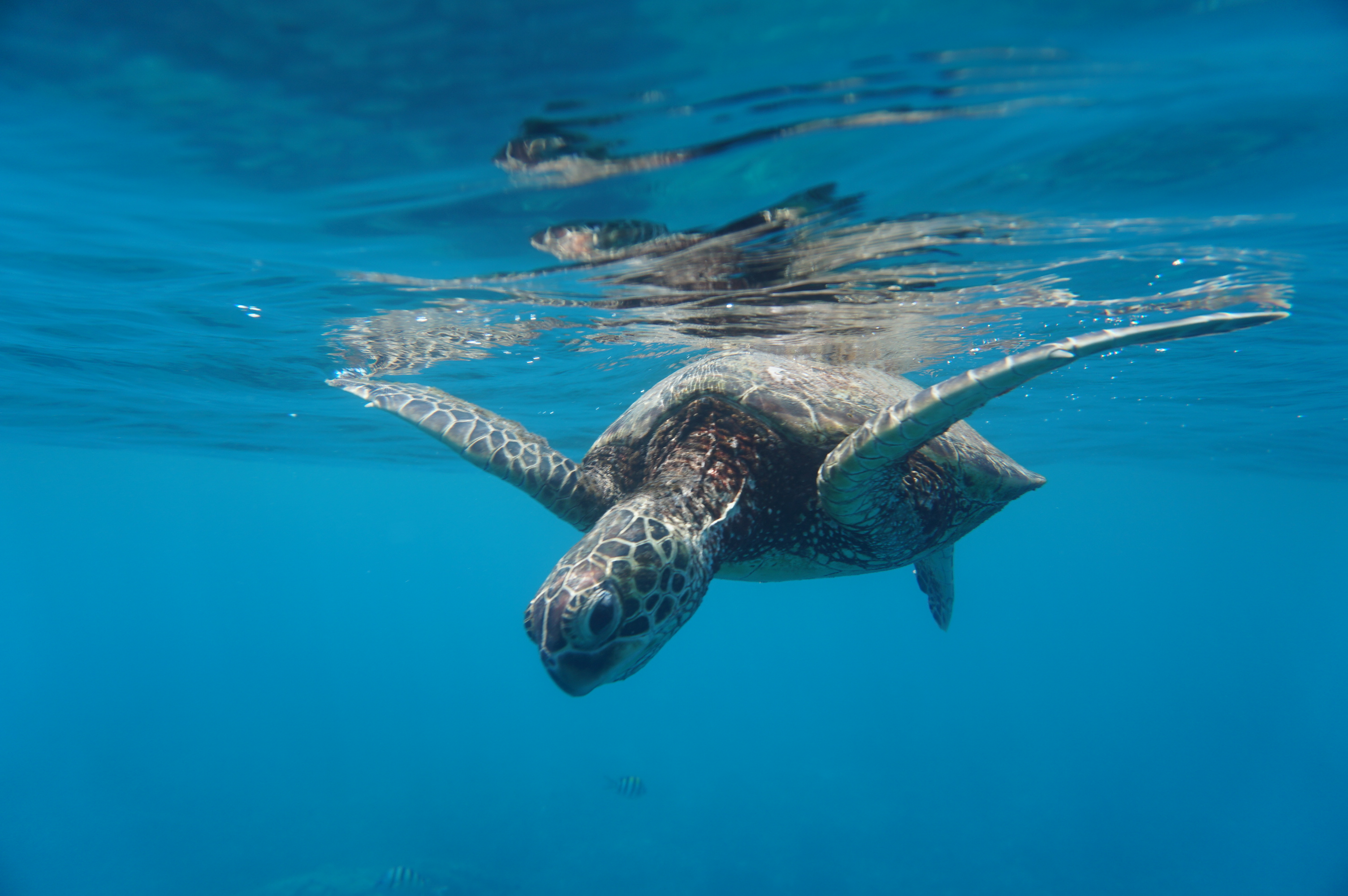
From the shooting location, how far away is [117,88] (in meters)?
4.59

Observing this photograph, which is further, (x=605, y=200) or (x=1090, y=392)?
(x=1090, y=392)

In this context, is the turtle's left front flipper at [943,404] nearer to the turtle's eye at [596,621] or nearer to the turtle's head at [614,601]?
the turtle's head at [614,601]

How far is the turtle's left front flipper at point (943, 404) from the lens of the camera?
3.13 m

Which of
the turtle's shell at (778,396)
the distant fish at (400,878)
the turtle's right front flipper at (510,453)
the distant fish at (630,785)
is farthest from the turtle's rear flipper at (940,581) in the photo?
the distant fish at (400,878)

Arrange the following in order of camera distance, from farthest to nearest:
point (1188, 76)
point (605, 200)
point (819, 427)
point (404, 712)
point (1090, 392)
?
point (404, 712) → point (1090, 392) → point (605, 200) → point (819, 427) → point (1188, 76)

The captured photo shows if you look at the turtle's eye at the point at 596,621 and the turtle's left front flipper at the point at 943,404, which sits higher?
the turtle's left front flipper at the point at 943,404

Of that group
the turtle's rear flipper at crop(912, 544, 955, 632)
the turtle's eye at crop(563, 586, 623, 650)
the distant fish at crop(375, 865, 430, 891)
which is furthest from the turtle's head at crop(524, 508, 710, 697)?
the distant fish at crop(375, 865, 430, 891)

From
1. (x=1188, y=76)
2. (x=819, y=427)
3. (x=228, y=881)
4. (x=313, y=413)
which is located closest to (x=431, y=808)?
(x=228, y=881)

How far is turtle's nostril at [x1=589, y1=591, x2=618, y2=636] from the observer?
3.24 meters

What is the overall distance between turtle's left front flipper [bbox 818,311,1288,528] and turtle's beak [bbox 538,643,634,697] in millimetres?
1899

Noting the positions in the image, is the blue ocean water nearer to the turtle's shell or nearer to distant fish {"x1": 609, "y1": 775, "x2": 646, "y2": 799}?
the turtle's shell

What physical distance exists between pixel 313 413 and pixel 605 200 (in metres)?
16.6

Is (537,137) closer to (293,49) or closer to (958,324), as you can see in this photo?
(293,49)

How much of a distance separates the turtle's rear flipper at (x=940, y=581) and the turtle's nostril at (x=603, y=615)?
5.88m
